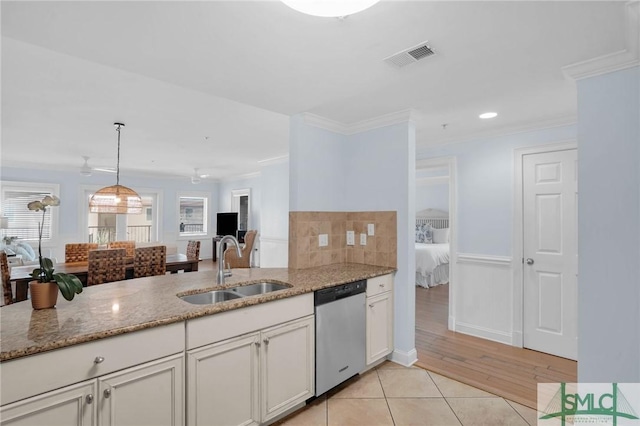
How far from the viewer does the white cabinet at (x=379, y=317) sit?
2.74m

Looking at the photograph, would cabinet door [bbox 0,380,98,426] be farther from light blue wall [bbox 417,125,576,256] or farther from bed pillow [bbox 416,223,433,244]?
bed pillow [bbox 416,223,433,244]

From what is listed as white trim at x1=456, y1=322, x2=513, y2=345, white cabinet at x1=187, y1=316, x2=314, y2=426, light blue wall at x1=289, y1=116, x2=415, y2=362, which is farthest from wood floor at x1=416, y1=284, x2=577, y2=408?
white cabinet at x1=187, y1=316, x2=314, y2=426

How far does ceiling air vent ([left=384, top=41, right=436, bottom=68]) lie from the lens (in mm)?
1842

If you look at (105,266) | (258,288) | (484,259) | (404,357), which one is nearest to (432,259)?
(484,259)

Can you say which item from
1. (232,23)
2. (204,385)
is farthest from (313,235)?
(232,23)

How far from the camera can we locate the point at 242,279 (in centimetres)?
247

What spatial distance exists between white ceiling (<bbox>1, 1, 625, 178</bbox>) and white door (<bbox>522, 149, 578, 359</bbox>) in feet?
1.71

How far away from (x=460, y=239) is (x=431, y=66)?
228 centimetres

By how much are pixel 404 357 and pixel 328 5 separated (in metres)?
2.82

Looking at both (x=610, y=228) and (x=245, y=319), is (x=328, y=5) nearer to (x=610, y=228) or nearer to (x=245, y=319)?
(x=245, y=319)

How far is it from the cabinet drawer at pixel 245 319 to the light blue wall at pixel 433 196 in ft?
23.7

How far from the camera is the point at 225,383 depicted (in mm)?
1778

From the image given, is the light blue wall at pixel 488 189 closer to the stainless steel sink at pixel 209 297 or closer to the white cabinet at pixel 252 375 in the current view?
the white cabinet at pixel 252 375

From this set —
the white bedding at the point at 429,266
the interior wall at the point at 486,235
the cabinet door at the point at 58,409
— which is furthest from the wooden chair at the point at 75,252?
the white bedding at the point at 429,266
